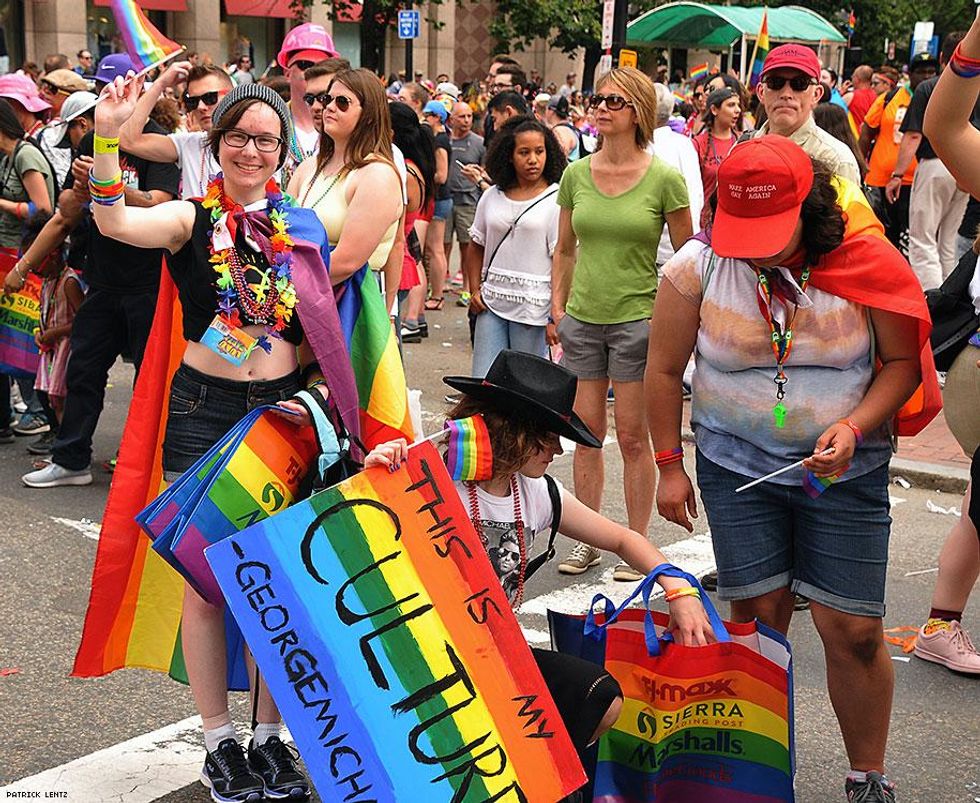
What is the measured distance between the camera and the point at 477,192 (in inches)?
535

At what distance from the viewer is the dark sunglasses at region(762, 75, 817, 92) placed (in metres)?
6.05

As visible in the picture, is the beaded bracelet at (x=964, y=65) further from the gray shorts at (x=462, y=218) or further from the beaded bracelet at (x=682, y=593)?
the gray shorts at (x=462, y=218)

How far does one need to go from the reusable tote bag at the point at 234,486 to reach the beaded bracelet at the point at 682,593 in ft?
3.04

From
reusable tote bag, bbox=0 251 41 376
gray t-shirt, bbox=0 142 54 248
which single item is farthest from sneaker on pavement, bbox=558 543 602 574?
gray t-shirt, bbox=0 142 54 248

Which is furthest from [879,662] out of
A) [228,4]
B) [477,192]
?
[228,4]

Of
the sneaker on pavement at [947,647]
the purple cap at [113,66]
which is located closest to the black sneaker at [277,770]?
the sneaker on pavement at [947,647]

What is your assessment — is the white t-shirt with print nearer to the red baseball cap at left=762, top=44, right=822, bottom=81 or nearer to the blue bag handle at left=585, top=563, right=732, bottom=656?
the blue bag handle at left=585, top=563, right=732, bottom=656

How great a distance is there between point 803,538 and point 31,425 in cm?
565

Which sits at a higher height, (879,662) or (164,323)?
(164,323)

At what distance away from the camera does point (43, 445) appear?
7.84 meters

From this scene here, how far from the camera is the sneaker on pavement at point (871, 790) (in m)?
3.79

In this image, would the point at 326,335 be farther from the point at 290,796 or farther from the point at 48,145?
the point at 48,145

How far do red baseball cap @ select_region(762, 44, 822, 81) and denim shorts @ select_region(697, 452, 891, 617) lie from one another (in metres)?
2.80

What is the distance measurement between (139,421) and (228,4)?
31.5m
